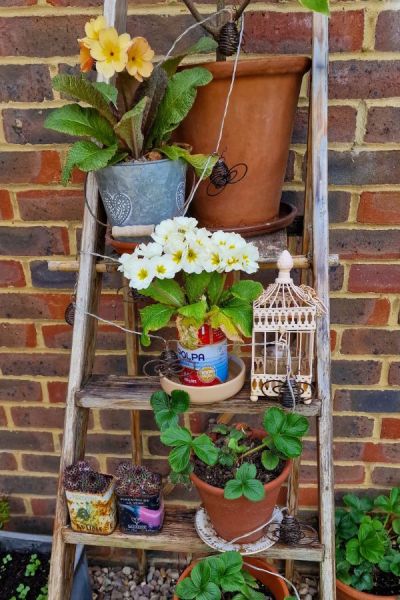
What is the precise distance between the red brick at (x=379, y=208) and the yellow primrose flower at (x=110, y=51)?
651 mm

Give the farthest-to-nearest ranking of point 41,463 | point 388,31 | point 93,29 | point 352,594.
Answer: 1. point 41,463
2. point 352,594
3. point 388,31
4. point 93,29

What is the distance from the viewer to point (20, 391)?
150 centimetres

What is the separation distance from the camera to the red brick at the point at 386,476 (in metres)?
1.50

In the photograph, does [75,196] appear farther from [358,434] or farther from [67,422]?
[358,434]

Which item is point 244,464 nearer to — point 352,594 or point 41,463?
point 352,594

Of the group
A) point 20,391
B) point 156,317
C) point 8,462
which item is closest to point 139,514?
point 156,317

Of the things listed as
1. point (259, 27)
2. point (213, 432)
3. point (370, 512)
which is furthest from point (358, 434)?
point (259, 27)

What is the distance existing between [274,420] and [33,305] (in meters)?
0.77

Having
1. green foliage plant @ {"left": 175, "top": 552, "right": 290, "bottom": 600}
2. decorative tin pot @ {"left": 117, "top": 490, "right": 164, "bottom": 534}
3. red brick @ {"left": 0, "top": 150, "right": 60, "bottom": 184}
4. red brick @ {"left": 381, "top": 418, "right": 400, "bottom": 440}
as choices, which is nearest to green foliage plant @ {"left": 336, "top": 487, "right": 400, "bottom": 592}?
red brick @ {"left": 381, "top": 418, "right": 400, "bottom": 440}

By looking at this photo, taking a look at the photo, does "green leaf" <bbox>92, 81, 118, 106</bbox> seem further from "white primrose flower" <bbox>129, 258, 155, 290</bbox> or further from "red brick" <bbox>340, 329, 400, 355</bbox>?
"red brick" <bbox>340, 329, 400, 355</bbox>

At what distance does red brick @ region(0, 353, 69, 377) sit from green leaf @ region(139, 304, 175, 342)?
23.5 inches

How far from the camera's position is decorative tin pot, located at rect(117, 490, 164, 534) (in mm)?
1014

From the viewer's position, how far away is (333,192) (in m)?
1.25

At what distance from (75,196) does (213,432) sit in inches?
25.5
